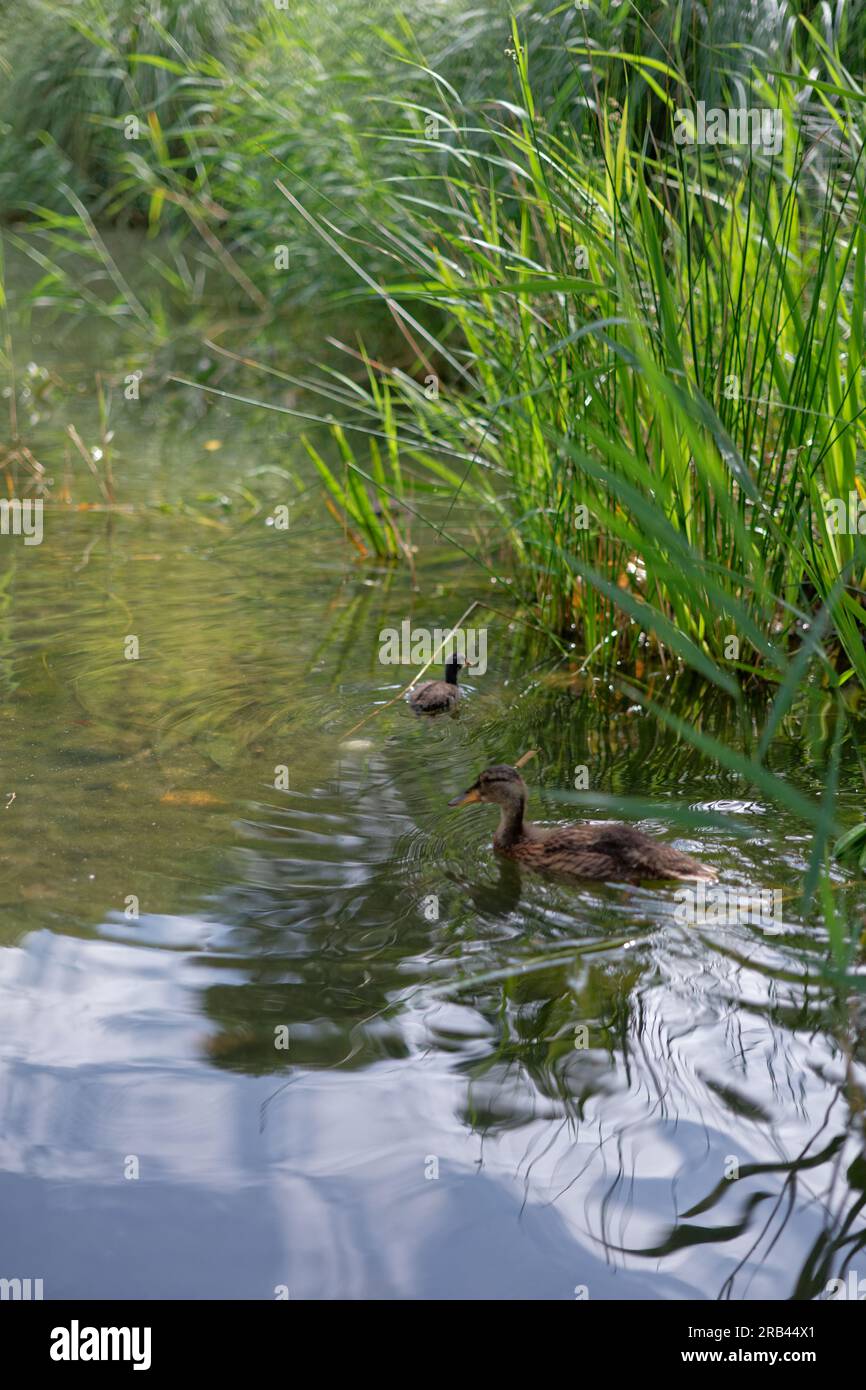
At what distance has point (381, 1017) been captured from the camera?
340cm

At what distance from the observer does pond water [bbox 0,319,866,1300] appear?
274cm

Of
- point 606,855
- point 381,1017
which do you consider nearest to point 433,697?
point 606,855

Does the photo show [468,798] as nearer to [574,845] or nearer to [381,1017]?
[574,845]

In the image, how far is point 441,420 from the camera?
584 centimetres

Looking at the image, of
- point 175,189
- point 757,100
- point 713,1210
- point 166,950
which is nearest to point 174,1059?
point 166,950

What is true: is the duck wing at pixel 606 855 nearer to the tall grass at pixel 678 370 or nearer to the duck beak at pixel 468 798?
the duck beak at pixel 468 798

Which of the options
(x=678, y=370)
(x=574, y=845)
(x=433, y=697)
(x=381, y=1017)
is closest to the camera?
(x=381, y=1017)

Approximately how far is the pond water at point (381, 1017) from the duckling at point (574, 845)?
0.21 ft

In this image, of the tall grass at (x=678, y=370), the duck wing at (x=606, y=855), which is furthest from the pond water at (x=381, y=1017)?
the tall grass at (x=678, y=370)

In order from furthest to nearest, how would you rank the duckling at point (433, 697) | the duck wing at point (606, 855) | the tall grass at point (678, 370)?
the duckling at point (433, 697)
the tall grass at point (678, 370)
the duck wing at point (606, 855)

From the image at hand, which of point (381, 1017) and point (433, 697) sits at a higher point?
point (433, 697)

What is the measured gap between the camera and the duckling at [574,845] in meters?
3.97

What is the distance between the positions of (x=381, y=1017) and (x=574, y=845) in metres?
0.96

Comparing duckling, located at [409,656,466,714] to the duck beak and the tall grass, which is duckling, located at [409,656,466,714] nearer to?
the tall grass
